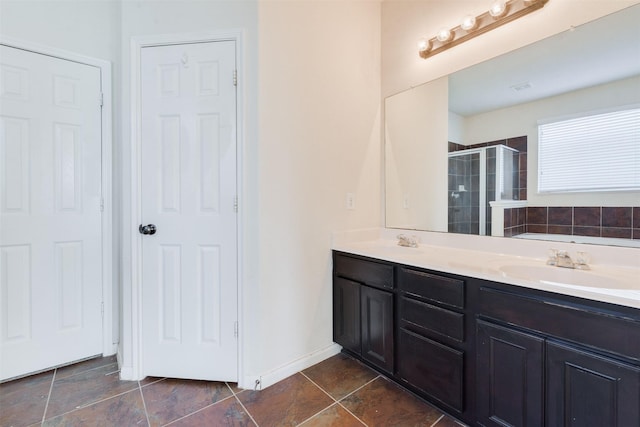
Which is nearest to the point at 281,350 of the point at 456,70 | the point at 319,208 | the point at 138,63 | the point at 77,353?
the point at 319,208

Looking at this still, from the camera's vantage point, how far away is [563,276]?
52.8 inches

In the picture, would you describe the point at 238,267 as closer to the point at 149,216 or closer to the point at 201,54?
the point at 149,216

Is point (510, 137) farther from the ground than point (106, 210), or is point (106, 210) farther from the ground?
point (510, 137)

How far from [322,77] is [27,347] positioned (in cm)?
261

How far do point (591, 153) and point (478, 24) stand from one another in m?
0.98

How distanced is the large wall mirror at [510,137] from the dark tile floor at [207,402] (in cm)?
112

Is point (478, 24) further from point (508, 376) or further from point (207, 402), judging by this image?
point (207, 402)

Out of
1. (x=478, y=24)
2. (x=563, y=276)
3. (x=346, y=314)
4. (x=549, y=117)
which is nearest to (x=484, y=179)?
(x=549, y=117)

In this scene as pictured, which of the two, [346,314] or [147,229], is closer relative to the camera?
[147,229]

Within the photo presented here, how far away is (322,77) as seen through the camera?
202 centimetres

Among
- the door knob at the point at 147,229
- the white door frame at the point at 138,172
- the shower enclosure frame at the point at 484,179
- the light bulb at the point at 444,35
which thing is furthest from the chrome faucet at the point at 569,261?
the door knob at the point at 147,229

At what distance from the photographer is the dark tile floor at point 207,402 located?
4.87 ft

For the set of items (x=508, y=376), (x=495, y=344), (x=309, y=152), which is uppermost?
(x=309, y=152)

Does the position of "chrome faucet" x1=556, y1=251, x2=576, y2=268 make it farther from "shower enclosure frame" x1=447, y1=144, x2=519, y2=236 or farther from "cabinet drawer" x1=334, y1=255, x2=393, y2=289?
"cabinet drawer" x1=334, y1=255, x2=393, y2=289
